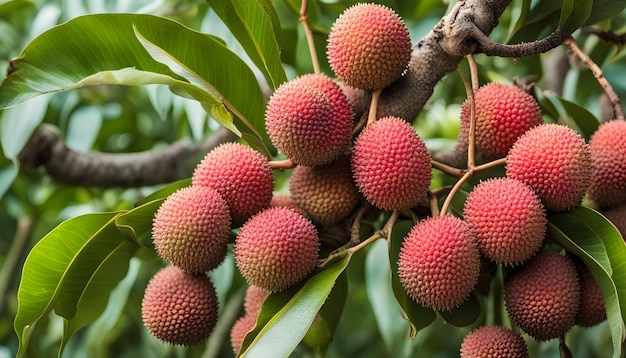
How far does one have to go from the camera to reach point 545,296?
872 mm

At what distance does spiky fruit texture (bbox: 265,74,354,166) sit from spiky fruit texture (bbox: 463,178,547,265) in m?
0.19

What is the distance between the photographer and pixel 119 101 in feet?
6.38

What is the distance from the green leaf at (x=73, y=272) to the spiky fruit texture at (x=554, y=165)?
524 millimetres

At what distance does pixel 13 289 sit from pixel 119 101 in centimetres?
60

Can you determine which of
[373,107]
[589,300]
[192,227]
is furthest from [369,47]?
[589,300]

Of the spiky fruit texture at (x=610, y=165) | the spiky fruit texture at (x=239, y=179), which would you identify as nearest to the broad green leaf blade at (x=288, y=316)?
the spiky fruit texture at (x=239, y=179)

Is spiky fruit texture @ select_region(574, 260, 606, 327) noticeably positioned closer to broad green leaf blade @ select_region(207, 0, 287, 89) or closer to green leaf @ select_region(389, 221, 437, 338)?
green leaf @ select_region(389, 221, 437, 338)

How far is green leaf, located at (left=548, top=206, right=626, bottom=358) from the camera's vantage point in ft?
2.67

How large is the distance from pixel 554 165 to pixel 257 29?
44 cm

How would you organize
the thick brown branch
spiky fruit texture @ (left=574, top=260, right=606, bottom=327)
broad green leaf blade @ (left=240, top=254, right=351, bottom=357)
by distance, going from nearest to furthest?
broad green leaf blade @ (left=240, top=254, right=351, bottom=357)
spiky fruit texture @ (left=574, top=260, right=606, bottom=327)
the thick brown branch

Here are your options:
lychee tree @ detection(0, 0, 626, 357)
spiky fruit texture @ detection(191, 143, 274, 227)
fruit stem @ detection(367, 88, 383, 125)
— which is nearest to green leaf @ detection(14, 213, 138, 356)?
lychee tree @ detection(0, 0, 626, 357)

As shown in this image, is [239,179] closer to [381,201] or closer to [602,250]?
[381,201]

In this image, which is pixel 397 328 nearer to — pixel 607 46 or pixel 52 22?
pixel 607 46

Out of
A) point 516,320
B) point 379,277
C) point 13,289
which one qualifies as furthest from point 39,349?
point 516,320
